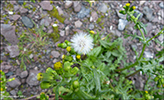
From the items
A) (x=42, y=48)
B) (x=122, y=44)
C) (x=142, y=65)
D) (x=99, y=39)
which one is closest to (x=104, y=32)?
(x=99, y=39)

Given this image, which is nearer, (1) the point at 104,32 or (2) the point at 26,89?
(2) the point at 26,89

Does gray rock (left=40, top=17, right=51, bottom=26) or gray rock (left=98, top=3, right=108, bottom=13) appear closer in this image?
gray rock (left=40, top=17, right=51, bottom=26)

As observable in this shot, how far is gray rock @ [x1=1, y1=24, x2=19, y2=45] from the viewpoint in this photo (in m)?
2.59

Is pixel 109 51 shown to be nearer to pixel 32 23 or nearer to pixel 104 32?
pixel 104 32

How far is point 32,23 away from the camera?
8.99 feet

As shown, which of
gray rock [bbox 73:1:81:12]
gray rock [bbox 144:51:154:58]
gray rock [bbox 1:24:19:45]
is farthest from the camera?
gray rock [bbox 144:51:154:58]

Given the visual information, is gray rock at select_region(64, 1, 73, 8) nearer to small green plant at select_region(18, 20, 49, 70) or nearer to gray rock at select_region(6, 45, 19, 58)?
small green plant at select_region(18, 20, 49, 70)

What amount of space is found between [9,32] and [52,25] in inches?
35.1

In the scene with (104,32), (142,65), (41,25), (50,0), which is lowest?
(142,65)

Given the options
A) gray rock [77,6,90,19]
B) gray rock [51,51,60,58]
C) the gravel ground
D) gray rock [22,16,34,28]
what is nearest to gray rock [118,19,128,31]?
the gravel ground

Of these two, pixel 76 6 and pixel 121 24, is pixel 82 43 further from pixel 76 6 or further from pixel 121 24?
pixel 121 24

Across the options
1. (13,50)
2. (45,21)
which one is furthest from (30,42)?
(45,21)

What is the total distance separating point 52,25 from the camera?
2.83 m

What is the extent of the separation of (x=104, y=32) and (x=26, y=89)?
7.05ft
